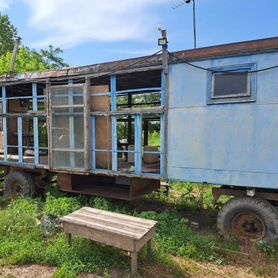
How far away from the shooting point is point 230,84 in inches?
210

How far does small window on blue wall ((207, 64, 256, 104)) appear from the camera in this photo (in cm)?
513

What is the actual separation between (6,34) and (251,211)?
111 feet

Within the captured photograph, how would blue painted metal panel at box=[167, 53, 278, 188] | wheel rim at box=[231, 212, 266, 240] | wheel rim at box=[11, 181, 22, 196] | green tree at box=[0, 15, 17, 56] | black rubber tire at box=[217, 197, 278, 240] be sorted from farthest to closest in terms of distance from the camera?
1. green tree at box=[0, 15, 17, 56]
2. wheel rim at box=[11, 181, 22, 196]
3. wheel rim at box=[231, 212, 266, 240]
4. black rubber tire at box=[217, 197, 278, 240]
5. blue painted metal panel at box=[167, 53, 278, 188]

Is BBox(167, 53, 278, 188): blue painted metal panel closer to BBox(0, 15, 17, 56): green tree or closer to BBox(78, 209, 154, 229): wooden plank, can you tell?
BBox(78, 209, 154, 229): wooden plank

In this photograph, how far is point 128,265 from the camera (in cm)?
454

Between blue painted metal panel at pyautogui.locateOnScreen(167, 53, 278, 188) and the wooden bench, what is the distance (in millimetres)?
1545

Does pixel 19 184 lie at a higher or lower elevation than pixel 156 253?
higher

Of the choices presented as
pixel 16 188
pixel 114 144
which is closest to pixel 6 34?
pixel 16 188

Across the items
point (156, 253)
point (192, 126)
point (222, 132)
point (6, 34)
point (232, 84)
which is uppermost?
point (6, 34)

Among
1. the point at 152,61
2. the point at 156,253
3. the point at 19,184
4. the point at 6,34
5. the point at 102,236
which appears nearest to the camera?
the point at 102,236

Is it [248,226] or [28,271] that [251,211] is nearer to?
[248,226]

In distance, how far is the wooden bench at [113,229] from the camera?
13.9 feet

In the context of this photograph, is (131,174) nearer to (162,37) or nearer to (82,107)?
(82,107)

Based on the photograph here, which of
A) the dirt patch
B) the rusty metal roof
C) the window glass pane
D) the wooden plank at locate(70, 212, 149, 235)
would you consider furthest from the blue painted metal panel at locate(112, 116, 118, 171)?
the dirt patch
